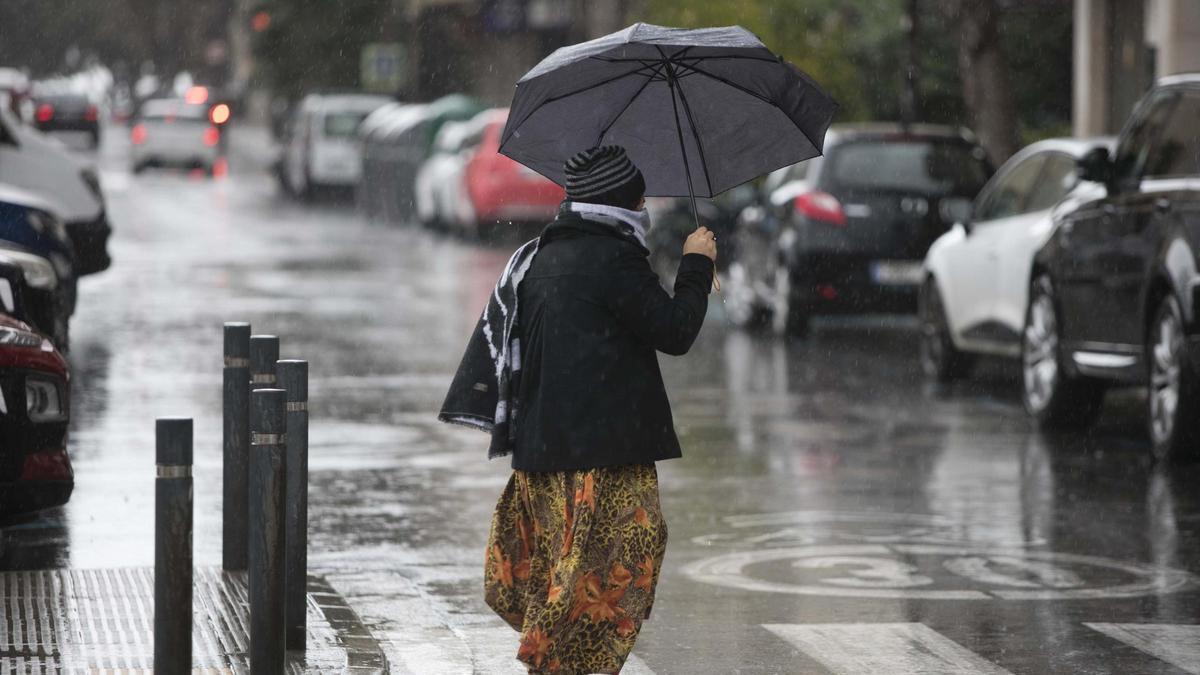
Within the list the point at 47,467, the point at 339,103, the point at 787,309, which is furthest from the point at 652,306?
the point at 339,103

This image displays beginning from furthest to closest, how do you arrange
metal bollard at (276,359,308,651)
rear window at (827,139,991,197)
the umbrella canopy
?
rear window at (827,139,991,197), metal bollard at (276,359,308,651), the umbrella canopy

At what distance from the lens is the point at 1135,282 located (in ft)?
40.1

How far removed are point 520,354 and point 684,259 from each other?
19.4 inches

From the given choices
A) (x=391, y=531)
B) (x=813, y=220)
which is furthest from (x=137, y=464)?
(x=813, y=220)

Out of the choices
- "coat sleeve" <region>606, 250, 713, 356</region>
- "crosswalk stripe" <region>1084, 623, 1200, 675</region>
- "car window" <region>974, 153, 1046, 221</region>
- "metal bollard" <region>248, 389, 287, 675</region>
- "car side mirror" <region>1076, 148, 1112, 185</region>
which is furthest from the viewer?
"car window" <region>974, 153, 1046, 221</region>

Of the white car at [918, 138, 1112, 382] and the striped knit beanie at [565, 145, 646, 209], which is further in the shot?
the white car at [918, 138, 1112, 382]

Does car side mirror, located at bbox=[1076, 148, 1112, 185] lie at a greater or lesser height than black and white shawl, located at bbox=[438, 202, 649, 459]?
greater

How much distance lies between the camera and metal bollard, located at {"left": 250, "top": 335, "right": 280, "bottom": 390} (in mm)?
7859

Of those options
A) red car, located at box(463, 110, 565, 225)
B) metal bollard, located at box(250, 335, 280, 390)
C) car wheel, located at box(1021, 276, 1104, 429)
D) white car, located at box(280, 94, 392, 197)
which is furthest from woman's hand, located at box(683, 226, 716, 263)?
white car, located at box(280, 94, 392, 197)

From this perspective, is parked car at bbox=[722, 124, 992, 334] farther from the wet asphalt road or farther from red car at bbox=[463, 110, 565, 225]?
red car at bbox=[463, 110, 565, 225]

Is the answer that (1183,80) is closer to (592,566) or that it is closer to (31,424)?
(31,424)

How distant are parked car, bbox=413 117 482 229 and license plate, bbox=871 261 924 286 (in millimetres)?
14481

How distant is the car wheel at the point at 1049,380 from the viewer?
530 inches

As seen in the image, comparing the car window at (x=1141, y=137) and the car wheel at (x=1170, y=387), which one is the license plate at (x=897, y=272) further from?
the car wheel at (x=1170, y=387)
